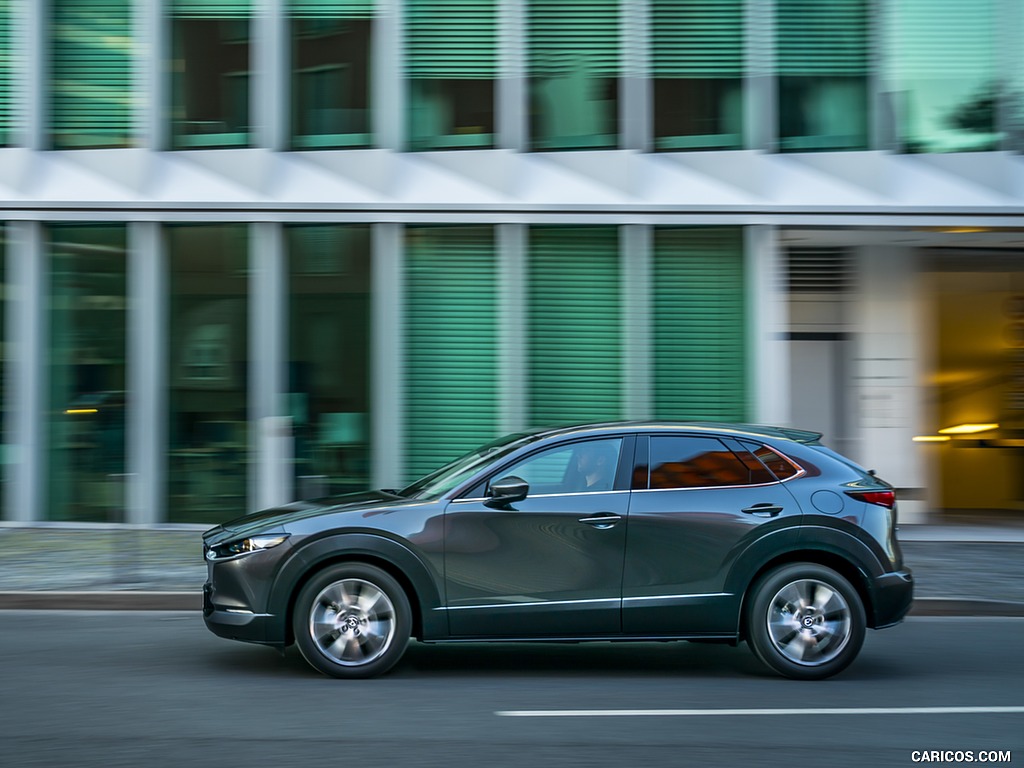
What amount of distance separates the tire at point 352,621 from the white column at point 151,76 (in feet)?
29.4

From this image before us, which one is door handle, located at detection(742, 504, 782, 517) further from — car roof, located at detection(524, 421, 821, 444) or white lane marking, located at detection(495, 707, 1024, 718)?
white lane marking, located at detection(495, 707, 1024, 718)

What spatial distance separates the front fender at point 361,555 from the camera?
7.00 metres

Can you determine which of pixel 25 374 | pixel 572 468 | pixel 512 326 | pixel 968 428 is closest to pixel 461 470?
pixel 572 468

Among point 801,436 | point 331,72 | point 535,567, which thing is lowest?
point 535,567

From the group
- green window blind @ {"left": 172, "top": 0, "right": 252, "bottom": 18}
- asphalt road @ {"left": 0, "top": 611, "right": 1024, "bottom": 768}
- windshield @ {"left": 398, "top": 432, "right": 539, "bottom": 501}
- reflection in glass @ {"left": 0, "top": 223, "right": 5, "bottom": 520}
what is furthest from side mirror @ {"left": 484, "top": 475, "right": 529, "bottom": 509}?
green window blind @ {"left": 172, "top": 0, "right": 252, "bottom": 18}

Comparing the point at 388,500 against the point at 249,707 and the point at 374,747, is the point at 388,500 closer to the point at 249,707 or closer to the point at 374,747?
the point at 249,707

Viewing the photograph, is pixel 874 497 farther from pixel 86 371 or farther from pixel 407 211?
pixel 86 371

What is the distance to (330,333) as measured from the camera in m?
14.4

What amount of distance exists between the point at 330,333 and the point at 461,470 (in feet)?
23.6

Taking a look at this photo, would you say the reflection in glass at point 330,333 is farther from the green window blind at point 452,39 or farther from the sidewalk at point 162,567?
the green window blind at point 452,39

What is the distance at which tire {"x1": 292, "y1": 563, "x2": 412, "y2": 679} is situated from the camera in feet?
23.1

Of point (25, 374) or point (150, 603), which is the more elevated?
point (25, 374)

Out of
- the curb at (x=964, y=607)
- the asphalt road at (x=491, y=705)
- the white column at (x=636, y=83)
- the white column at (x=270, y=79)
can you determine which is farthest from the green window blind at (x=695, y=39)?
the asphalt road at (x=491, y=705)

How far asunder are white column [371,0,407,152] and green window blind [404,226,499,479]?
115cm
